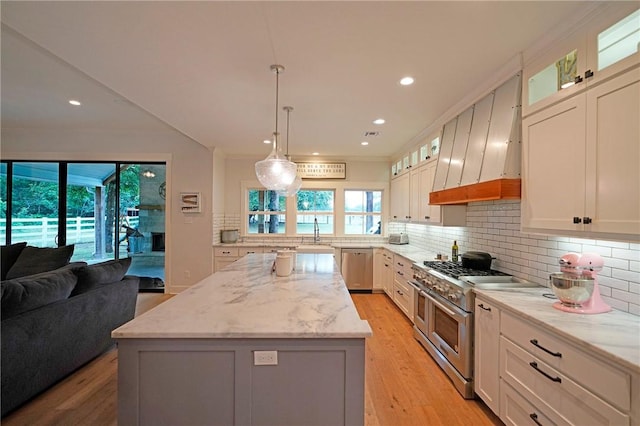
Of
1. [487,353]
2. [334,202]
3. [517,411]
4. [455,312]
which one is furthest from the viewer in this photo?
[334,202]

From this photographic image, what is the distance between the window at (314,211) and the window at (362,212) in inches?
13.2

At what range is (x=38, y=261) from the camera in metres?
3.23

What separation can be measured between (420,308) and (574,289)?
172 cm

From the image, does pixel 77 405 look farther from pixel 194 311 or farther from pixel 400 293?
pixel 400 293

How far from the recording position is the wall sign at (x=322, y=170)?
5762 mm

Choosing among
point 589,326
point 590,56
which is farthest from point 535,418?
point 590,56

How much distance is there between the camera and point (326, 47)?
2.02 m

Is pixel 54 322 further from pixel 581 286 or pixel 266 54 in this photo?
pixel 581 286

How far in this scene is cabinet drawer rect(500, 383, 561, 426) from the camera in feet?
5.13

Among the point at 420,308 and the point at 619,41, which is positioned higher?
the point at 619,41

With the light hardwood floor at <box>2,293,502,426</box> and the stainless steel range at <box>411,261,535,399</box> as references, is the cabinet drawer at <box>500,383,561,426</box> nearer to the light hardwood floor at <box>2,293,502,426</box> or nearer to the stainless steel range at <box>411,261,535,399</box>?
the light hardwood floor at <box>2,293,502,426</box>

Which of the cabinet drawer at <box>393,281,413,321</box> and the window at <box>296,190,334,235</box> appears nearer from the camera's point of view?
the cabinet drawer at <box>393,281,413,321</box>

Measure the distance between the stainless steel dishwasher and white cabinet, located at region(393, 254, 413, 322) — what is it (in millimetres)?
779

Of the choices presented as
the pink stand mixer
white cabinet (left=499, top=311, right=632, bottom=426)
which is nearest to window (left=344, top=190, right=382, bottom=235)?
white cabinet (left=499, top=311, right=632, bottom=426)
